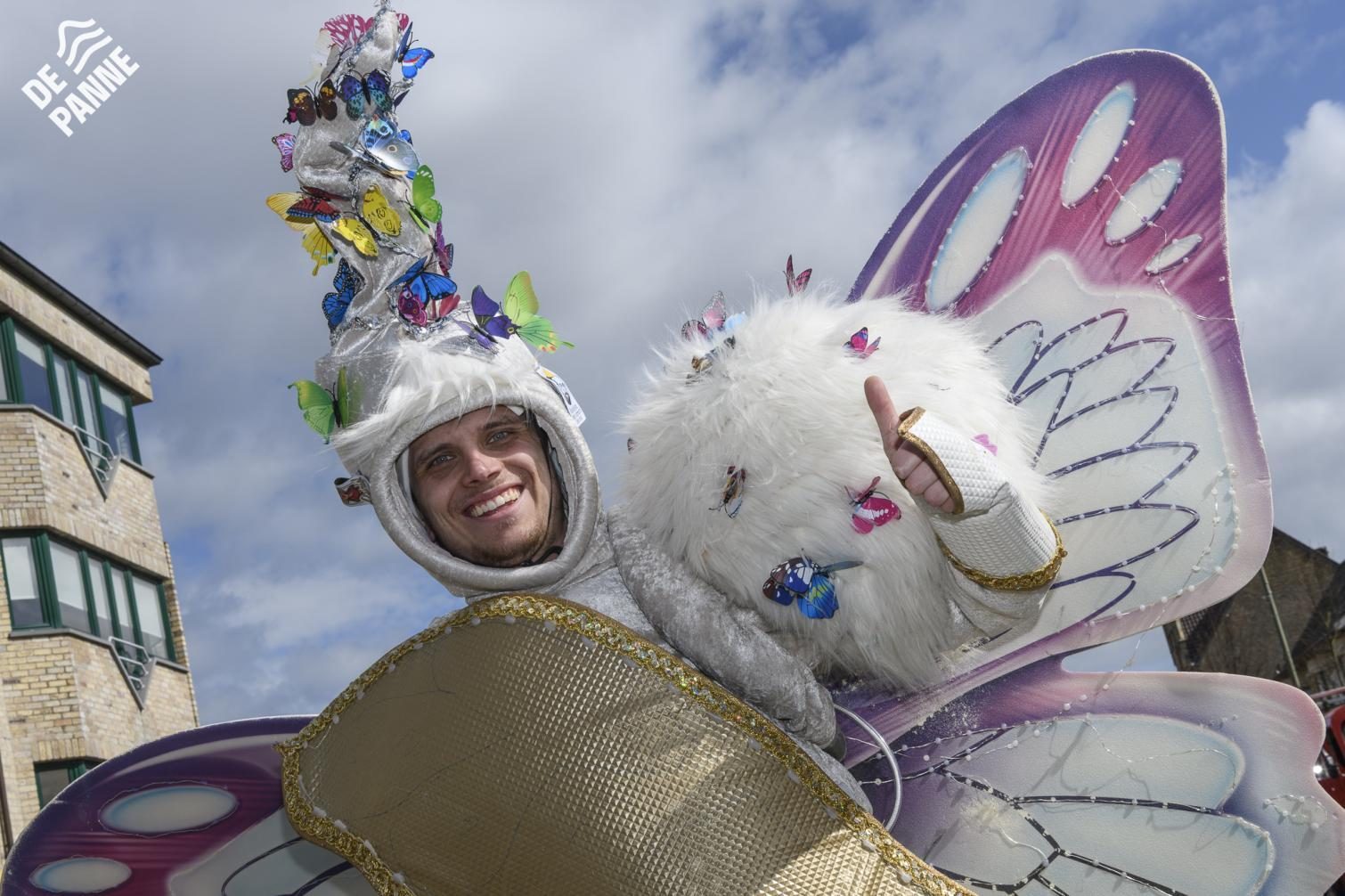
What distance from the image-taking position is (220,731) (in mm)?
3084

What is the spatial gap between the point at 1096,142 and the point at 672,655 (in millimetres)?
1607

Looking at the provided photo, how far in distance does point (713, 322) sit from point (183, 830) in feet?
6.52

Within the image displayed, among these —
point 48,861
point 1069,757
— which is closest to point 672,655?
point 1069,757

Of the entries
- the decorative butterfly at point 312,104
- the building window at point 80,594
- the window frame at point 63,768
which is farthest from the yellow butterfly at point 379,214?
the building window at point 80,594

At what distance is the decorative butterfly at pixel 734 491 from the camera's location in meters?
2.49

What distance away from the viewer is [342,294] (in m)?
2.88

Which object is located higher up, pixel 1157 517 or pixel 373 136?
pixel 373 136

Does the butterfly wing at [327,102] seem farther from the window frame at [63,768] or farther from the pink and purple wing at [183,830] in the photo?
the window frame at [63,768]

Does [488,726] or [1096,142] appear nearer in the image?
[488,726]

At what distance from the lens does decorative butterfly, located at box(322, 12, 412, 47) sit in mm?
2859

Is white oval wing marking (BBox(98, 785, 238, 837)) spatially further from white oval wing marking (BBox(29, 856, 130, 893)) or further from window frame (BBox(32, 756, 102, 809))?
window frame (BBox(32, 756, 102, 809))

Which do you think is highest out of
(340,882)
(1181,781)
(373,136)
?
(373,136)

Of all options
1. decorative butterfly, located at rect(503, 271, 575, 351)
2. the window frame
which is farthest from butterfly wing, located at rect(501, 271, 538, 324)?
the window frame

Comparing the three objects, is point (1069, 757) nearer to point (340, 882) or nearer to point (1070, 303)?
point (1070, 303)
